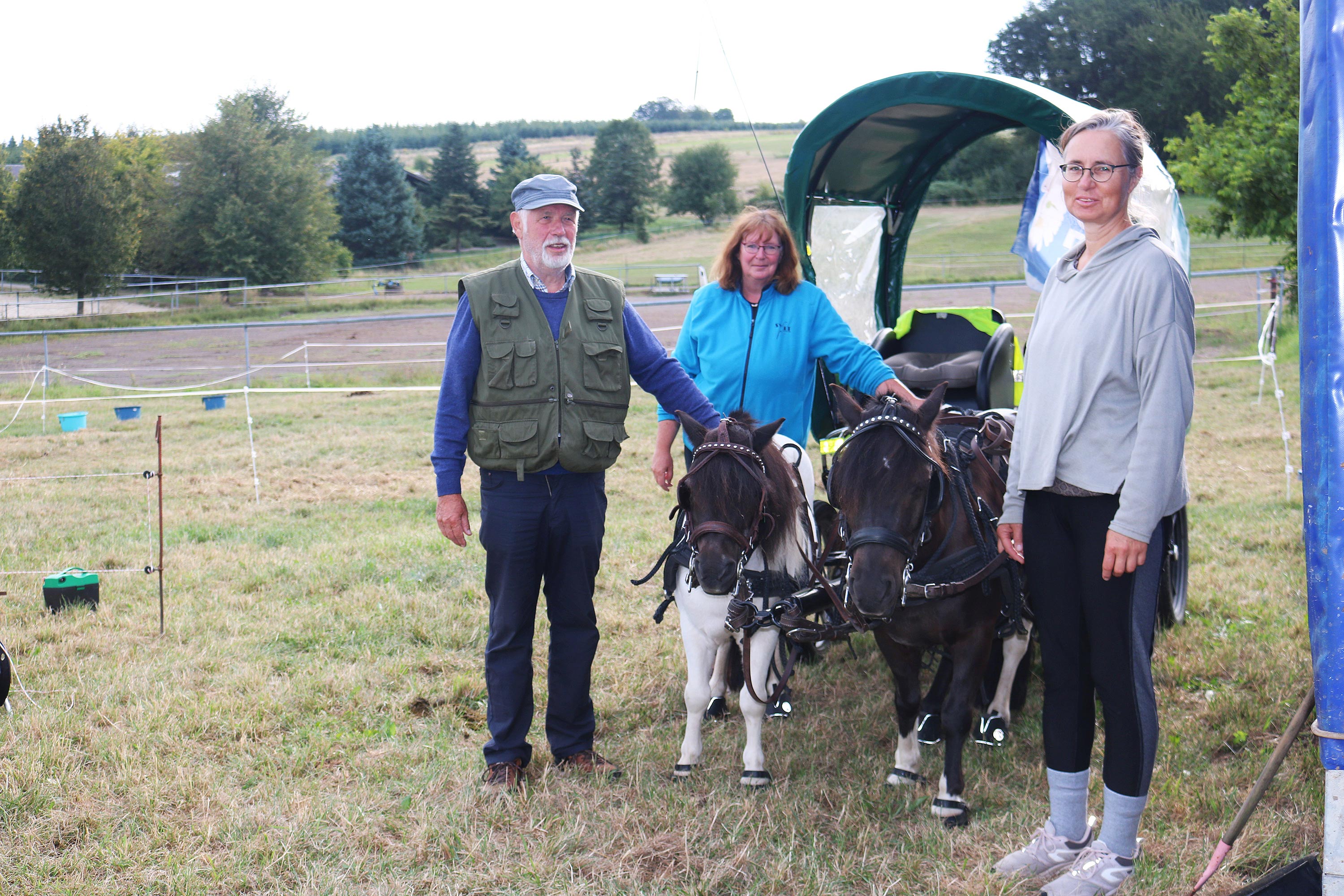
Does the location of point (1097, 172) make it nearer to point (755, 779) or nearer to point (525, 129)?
point (755, 779)

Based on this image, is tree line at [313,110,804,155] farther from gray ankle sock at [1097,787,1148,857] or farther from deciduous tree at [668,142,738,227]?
gray ankle sock at [1097,787,1148,857]

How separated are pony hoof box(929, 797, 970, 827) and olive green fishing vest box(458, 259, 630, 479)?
165 cm

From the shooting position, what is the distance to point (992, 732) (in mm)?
3840

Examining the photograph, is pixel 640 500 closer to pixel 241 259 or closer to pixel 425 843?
pixel 425 843

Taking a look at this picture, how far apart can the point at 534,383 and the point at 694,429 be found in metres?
0.58

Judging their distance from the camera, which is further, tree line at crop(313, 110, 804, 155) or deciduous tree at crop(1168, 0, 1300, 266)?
tree line at crop(313, 110, 804, 155)

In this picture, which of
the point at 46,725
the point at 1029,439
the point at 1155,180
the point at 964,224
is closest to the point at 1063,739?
the point at 1029,439

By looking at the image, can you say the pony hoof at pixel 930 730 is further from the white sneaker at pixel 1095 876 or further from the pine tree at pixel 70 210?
the pine tree at pixel 70 210

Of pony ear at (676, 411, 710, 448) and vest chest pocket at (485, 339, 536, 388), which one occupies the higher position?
vest chest pocket at (485, 339, 536, 388)

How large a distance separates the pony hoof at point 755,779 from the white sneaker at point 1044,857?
0.92 metres

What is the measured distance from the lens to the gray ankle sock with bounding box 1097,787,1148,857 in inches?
102

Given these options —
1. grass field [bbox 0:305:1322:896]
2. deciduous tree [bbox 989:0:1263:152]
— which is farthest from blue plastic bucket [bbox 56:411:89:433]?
deciduous tree [bbox 989:0:1263:152]

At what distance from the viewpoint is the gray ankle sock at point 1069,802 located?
273 centimetres

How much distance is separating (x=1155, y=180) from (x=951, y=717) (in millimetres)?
2727
